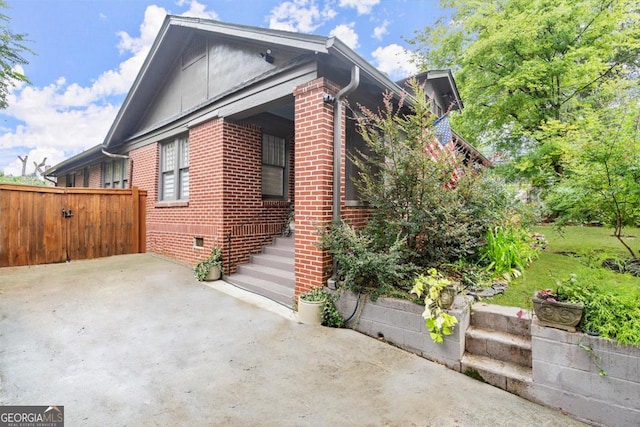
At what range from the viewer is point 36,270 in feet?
21.0

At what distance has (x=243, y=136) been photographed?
6.12 meters

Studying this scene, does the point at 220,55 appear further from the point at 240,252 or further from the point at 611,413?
the point at 611,413

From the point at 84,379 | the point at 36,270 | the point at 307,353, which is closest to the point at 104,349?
the point at 84,379

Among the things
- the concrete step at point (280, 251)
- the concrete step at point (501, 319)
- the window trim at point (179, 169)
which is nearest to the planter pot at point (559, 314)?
the concrete step at point (501, 319)

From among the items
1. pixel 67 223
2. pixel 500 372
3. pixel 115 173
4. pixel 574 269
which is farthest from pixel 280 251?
pixel 115 173

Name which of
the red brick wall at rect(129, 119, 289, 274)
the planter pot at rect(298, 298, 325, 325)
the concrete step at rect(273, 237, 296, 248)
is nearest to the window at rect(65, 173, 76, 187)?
the red brick wall at rect(129, 119, 289, 274)

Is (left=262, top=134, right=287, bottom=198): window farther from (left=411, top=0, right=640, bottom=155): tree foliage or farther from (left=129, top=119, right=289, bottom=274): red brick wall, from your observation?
(left=411, top=0, right=640, bottom=155): tree foliage

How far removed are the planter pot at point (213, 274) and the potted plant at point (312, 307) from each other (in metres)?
2.42

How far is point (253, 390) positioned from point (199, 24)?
22.0ft

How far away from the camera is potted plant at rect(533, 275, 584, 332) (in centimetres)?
233

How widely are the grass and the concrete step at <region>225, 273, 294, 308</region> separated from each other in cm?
287

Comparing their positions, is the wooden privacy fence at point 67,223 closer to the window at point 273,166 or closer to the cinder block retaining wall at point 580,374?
the window at point 273,166
